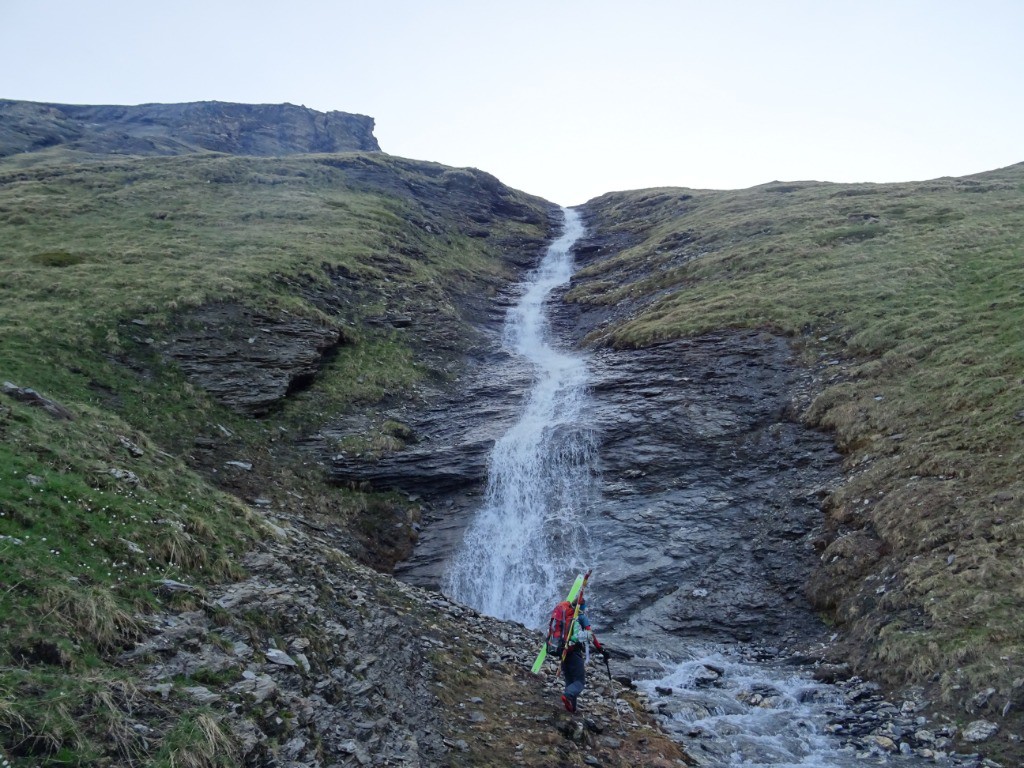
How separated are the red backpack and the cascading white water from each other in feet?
Result: 23.7

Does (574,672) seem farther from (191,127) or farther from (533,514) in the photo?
(191,127)

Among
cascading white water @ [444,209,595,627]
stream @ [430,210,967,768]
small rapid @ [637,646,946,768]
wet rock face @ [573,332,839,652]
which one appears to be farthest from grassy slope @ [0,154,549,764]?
wet rock face @ [573,332,839,652]

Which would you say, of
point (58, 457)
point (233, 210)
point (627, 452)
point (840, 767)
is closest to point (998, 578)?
point (840, 767)

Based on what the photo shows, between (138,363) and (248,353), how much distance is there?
13.8 feet

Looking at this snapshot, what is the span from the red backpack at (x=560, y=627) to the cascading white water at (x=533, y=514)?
722cm

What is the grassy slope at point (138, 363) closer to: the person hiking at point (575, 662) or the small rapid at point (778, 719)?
the person hiking at point (575, 662)

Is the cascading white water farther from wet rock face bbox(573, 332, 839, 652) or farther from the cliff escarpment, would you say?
wet rock face bbox(573, 332, 839, 652)

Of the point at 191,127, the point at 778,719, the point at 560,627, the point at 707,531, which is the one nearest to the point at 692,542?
the point at 707,531

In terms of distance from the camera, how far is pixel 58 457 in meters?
11.0

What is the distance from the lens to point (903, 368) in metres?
22.5

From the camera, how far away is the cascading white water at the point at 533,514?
18656 millimetres

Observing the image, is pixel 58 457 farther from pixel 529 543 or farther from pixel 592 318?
pixel 592 318

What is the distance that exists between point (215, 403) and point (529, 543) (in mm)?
11949

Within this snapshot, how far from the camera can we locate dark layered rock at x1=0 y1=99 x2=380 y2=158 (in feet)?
286
